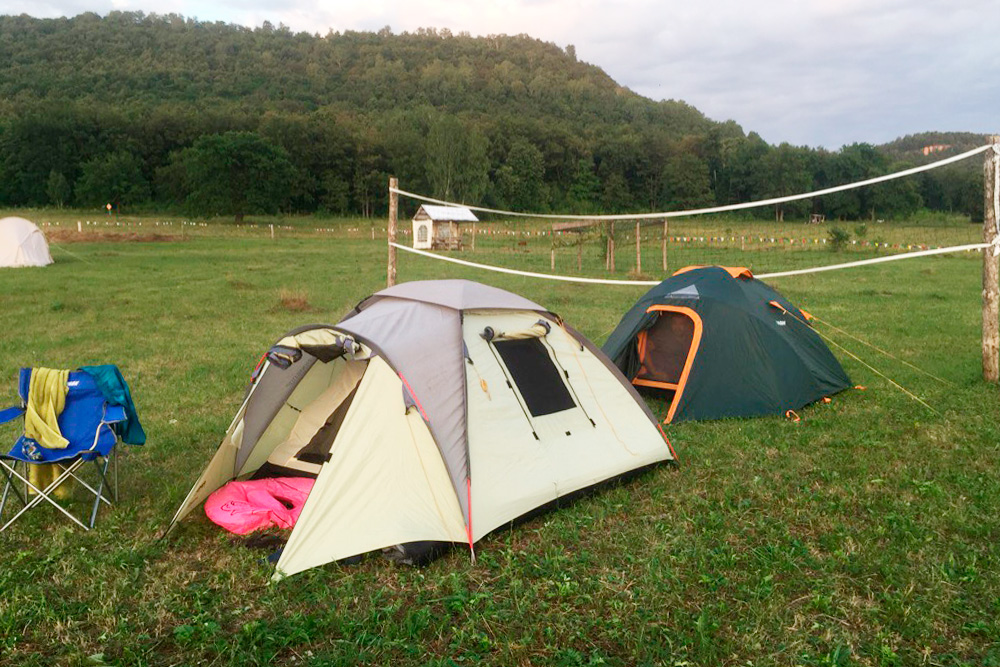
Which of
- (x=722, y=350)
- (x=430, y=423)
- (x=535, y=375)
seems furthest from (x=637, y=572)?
(x=722, y=350)

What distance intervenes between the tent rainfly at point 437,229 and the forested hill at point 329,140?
1565 cm

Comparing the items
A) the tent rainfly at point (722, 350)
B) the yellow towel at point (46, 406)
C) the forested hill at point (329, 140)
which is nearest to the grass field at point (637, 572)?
the tent rainfly at point (722, 350)

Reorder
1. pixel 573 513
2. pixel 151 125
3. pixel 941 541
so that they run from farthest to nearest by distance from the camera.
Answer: pixel 151 125
pixel 573 513
pixel 941 541

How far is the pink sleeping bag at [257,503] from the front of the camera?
4.74 meters

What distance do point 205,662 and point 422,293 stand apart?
2974 mm

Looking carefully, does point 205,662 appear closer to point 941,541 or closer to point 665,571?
point 665,571

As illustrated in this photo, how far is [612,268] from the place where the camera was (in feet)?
72.9

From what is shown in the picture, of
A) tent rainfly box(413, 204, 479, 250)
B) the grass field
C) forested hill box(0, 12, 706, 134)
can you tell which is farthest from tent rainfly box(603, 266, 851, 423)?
forested hill box(0, 12, 706, 134)

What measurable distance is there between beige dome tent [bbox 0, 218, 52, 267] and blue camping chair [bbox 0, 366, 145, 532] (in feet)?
62.8

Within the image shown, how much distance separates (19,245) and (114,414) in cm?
1992

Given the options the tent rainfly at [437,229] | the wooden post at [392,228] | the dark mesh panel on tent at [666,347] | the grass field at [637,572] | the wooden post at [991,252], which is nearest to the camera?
the grass field at [637,572]

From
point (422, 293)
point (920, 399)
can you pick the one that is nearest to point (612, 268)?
point (920, 399)

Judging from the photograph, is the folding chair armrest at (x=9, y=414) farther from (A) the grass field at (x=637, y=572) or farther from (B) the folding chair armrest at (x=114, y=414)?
(A) the grass field at (x=637, y=572)

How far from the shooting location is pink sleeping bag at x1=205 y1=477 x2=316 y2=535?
4.74 meters
